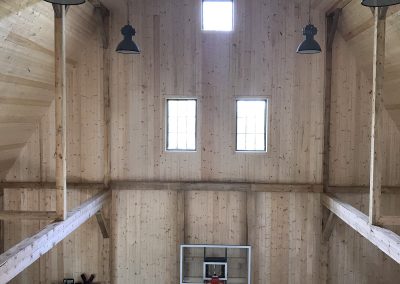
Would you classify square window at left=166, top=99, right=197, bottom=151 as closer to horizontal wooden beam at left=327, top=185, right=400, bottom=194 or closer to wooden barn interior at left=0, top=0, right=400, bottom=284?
wooden barn interior at left=0, top=0, right=400, bottom=284

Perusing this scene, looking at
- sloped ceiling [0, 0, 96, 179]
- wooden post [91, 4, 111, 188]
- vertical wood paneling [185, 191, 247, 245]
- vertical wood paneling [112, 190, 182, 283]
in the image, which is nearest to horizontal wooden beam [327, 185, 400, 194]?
vertical wood paneling [185, 191, 247, 245]

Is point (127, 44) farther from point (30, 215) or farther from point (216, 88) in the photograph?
point (30, 215)

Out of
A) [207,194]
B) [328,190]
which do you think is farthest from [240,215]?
[328,190]

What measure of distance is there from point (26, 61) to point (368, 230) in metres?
4.98

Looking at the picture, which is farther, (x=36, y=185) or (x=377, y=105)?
(x=36, y=185)

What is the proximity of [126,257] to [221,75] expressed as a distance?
12.7 ft

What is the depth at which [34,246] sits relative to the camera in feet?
13.0

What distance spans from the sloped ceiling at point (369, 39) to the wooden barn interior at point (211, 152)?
15 cm

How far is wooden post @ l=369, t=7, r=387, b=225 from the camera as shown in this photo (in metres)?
4.51

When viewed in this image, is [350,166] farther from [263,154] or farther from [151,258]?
[151,258]

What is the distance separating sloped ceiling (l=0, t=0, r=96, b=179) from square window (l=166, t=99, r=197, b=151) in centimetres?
199

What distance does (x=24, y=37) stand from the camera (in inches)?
191

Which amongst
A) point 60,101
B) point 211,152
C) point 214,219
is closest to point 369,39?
point 211,152

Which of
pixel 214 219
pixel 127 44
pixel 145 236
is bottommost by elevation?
pixel 145 236
